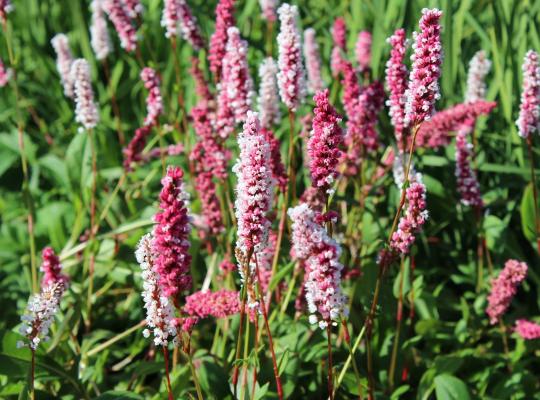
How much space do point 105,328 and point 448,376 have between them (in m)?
1.85

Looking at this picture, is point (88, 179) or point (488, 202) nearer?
point (488, 202)

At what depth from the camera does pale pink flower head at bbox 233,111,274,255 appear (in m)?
1.92

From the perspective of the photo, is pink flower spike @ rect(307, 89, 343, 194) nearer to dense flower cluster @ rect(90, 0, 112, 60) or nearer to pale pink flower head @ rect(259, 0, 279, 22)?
pale pink flower head @ rect(259, 0, 279, 22)

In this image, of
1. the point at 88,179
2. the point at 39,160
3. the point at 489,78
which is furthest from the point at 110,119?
the point at 489,78

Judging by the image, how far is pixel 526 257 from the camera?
407 cm

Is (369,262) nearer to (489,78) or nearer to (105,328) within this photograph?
(105,328)

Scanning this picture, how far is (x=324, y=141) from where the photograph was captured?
205cm

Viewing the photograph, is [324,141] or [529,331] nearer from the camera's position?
[324,141]

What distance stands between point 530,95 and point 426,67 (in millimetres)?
949

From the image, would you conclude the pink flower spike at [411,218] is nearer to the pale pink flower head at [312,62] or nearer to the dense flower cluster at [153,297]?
the dense flower cluster at [153,297]

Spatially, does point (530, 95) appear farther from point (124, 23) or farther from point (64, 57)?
point (64, 57)

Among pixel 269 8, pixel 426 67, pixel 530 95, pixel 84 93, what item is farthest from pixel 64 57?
pixel 426 67

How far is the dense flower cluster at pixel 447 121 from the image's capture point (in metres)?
3.37

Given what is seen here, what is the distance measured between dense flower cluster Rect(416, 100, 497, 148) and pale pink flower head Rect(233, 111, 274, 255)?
5.04ft
